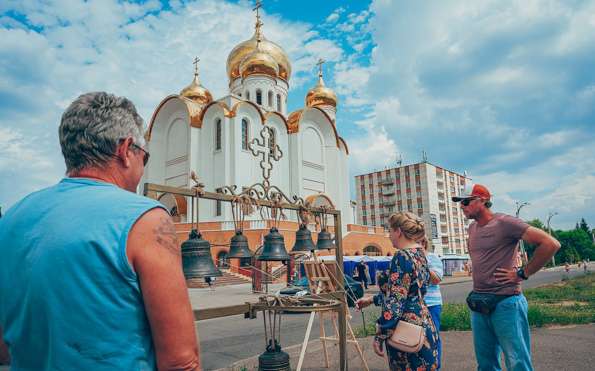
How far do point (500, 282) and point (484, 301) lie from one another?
8.0 inches

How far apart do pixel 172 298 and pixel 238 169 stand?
25.1 m

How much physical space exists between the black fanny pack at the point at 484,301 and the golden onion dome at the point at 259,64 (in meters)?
30.1

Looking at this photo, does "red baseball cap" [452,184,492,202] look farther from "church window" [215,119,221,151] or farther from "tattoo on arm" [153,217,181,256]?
"church window" [215,119,221,151]

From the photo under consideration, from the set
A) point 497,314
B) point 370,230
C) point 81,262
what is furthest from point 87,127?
point 370,230

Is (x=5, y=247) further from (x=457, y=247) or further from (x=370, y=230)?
(x=457, y=247)

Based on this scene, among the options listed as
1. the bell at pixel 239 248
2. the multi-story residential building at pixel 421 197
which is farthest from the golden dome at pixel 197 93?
the multi-story residential building at pixel 421 197

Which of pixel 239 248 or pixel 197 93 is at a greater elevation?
pixel 197 93

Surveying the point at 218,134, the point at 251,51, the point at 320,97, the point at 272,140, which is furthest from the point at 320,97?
the point at 218,134

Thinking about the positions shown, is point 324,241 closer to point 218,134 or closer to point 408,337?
point 408,337

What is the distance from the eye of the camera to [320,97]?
1469 inches

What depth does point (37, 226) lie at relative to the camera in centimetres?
121

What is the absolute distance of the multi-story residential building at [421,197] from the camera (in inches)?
2344

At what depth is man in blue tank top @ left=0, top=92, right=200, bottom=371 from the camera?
114 cm

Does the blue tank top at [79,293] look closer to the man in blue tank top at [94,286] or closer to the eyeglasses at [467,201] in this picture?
the man in blue tank top at [94,286]
